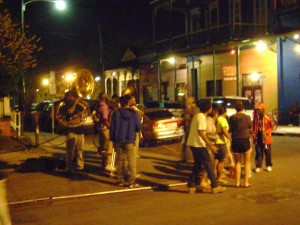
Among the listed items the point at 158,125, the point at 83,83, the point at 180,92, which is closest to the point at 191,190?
the point at 83,83

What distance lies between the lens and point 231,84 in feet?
99.7

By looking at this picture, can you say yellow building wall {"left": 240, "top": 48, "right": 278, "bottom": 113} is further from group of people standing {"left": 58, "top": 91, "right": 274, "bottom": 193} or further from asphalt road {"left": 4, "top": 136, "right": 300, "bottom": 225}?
asphalt road {"left": 4, "top": 136, "right": 300, "bottom": 225}

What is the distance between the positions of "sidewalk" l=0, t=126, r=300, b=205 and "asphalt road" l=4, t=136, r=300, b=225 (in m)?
0.28

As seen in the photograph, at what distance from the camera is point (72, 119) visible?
1127 cm

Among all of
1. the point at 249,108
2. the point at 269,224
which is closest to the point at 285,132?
the point at 249,108

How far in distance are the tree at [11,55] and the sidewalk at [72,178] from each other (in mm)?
3201

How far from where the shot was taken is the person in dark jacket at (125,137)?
986 cm

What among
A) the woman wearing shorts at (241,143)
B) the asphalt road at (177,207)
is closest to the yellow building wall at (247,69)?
the asphalt road at (177,207)

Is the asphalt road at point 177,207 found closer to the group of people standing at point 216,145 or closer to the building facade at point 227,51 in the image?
the group of people standing at point 216,145

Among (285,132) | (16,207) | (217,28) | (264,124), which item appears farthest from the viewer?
(217,28)

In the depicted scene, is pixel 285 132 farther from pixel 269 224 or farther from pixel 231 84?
pixel 269 224

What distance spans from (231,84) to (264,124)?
61.2 feet

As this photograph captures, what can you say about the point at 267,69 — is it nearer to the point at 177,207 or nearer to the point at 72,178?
the point at 72,178

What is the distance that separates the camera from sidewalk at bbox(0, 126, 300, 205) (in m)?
9.66
